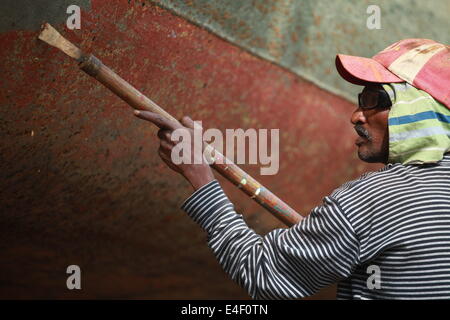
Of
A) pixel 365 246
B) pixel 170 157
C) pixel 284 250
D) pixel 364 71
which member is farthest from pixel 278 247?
pixel 364 71

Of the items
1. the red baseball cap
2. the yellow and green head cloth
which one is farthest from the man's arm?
the red baseball cap

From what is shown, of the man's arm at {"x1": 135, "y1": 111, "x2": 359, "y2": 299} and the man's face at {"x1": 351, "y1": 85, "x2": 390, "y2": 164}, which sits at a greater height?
the man's face at {"x1": 351, "y1": 85, "x2": 390, "y2": 164}

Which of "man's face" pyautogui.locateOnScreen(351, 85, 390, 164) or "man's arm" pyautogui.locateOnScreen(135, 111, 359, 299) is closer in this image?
"man's arm" pyautogui.locateOnScreen(135, 111, 359, 299)

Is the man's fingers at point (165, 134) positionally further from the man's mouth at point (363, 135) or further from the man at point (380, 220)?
the man's mouth at point (363, 135)

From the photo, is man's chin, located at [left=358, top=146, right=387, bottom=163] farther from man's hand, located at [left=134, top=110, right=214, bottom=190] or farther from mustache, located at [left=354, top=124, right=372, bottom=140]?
man's hand, located at [left=134, top=110, right=214, bottom=190]

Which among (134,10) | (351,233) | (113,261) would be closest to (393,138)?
(351,233)

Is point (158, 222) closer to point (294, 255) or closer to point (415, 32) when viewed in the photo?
point (294, 255)

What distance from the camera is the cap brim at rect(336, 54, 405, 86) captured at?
1096mm

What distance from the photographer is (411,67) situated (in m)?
1.09

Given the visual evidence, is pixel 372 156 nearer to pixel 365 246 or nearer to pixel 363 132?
pixel 363 132

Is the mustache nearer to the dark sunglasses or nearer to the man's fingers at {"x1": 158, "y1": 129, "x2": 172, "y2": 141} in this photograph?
the dark sunglasses

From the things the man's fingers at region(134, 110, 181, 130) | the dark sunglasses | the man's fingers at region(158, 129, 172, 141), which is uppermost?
the dark sunglasses

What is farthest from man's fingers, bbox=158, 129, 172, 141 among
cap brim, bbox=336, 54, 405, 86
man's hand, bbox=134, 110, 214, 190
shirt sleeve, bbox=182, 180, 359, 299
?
cap brim, bbox=336, 54, 405, 86

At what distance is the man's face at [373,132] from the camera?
111cm
